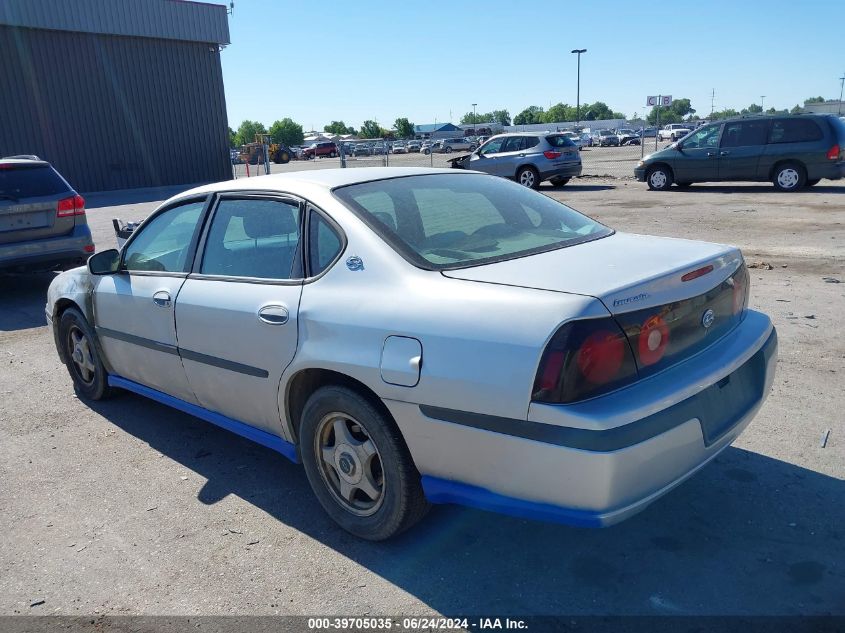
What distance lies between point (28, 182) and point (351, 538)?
7.46 metres

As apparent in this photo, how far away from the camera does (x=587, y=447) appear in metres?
2.36

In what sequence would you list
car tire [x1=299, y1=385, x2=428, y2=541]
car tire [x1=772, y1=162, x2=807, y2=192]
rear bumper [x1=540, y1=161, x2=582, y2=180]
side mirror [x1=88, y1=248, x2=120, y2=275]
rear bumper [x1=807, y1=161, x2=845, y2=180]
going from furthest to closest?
→ rear bumper [x1=540, y1=161, x2=582, y2=180] < car tire [x1=772, y1=162, x2=807, y2=192] < rear bumper [x1=807, y1=161, x2=845, y2=180] < side mirror [x1=88, y1=248, x2=120, y2=275] < car tire [x1=299, y1=385, x2=428, y2=541]

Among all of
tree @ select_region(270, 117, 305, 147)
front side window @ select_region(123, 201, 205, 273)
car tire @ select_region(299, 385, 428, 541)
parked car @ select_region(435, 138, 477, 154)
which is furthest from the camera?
tree @ select_region(270, 117, 305, 147)

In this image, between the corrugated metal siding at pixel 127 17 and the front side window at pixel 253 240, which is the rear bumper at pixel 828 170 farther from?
the corrugated metal siding at pixel 127 17

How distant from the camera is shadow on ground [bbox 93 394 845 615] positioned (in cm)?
269

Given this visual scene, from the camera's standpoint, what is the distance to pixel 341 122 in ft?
460

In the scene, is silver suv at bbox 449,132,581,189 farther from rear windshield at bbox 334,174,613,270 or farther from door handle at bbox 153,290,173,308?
door handle at bbox 153,290,173,308

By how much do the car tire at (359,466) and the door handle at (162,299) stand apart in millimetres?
1189

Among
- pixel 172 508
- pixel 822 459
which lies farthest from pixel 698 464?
pixel 172 508

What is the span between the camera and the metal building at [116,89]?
75.7 ft

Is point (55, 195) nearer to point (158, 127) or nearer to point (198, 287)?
point (198, 287)

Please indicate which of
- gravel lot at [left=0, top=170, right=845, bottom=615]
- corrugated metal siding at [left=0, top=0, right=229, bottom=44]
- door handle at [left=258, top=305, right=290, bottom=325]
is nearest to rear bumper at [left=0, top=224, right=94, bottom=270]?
gravel lot at [left=0, top=170, right=845, bottom=615]

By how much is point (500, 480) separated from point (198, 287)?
78.1 inches

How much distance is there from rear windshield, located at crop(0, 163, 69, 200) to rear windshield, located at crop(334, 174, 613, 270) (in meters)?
6.74
